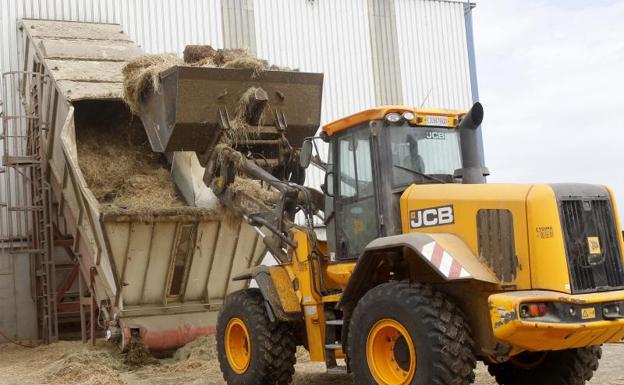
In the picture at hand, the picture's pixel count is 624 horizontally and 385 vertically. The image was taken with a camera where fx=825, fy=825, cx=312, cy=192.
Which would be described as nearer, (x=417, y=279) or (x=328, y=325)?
(x=417, y=279)

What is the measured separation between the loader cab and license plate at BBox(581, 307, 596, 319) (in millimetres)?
1626

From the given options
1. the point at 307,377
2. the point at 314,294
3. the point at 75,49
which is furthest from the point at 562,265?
the point at 75,49

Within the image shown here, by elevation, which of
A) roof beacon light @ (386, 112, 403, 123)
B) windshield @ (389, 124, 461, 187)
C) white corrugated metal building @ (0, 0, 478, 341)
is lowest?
windshield @ (389, 124, 461, 187)

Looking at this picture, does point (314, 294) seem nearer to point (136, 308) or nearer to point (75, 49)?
point (136, 308)

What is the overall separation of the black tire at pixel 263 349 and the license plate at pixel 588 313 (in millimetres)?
2945

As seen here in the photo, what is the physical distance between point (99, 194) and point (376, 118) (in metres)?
4.80

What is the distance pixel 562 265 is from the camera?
227 inches

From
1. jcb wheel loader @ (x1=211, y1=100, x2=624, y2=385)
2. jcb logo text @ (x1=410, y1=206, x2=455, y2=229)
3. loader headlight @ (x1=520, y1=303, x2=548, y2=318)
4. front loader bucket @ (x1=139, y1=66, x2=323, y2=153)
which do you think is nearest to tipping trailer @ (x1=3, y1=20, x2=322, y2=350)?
front loader bucket @ (x1=139, y1=66, x2=323, y2=153)

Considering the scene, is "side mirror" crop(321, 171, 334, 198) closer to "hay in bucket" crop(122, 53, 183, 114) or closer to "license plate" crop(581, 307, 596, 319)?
"license plate" crop(581, 307, 596, 319)

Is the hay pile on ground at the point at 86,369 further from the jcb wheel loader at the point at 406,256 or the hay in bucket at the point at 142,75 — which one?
the hay in bucket at the point at 142,75

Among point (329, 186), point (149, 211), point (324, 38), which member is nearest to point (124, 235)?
point (149, 211)

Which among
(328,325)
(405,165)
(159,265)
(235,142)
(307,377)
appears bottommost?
(307,377)

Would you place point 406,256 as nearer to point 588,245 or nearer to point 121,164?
point 588,245

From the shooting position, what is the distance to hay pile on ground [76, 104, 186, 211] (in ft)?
33.5
